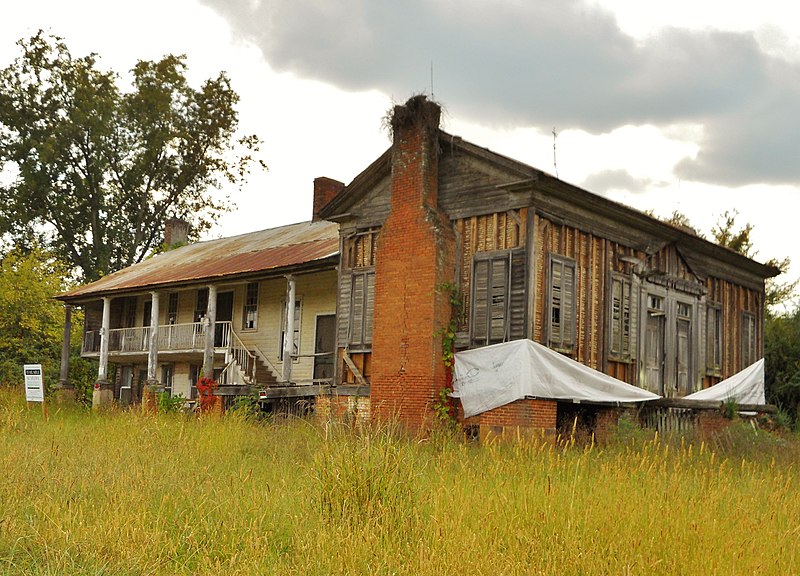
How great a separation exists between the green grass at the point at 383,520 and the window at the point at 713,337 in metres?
11.8

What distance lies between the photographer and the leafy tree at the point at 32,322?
114 ft

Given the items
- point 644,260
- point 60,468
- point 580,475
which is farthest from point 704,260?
point 60,468

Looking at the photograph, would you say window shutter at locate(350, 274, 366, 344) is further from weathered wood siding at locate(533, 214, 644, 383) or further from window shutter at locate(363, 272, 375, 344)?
weathered wood siding at locate(533, 214, 644, 383)

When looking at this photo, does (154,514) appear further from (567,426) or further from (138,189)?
(138,189)

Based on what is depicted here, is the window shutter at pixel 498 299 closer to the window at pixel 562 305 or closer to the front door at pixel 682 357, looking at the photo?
the window at pixel 562 305

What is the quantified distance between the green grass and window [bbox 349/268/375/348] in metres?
8.75

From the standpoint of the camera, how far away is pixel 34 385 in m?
18.2

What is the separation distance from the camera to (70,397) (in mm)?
29953

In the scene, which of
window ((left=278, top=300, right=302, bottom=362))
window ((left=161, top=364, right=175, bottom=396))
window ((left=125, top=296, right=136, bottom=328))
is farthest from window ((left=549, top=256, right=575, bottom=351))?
window ((left=125, top=296, right=136, bottom=328))

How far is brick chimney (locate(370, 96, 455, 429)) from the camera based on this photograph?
55.5 feet

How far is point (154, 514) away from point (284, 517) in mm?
1242

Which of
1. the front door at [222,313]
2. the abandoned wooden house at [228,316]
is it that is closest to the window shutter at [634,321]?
the abandoned wooden house at [228,316]

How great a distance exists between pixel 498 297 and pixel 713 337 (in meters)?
7.56

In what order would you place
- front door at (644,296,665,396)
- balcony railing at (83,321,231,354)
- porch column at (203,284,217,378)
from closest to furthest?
front door at (644,296,665,396)
porch column at (203,284,217,378)
balcony railing at (83,321,231,354)
